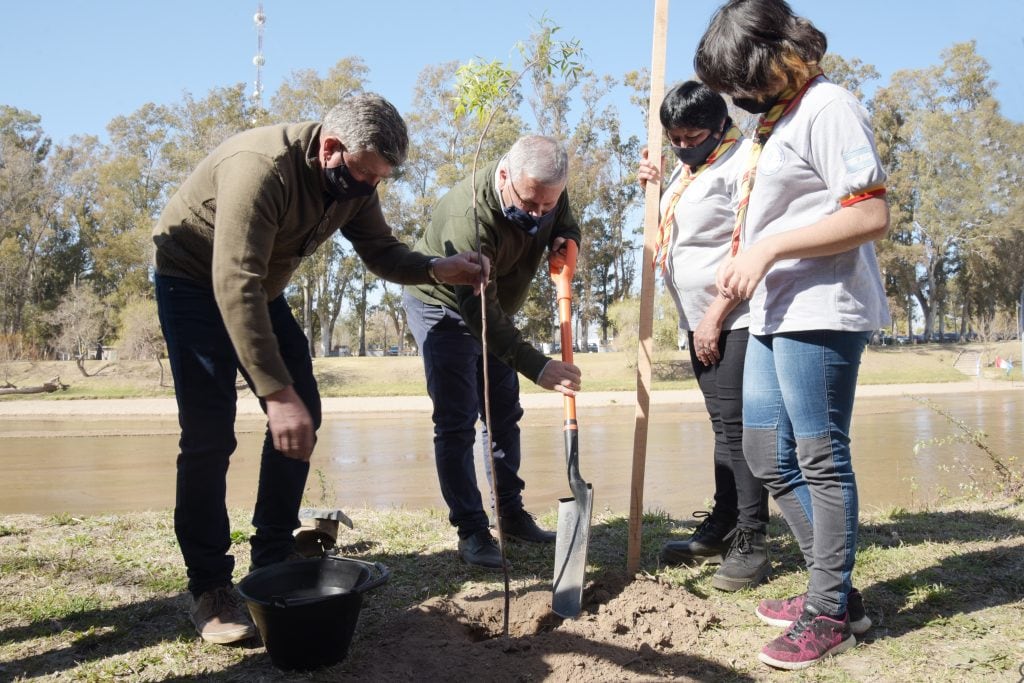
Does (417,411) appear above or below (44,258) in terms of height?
below

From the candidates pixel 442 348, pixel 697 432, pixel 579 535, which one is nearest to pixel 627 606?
pixel 579 535

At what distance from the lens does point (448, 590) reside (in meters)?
3.40

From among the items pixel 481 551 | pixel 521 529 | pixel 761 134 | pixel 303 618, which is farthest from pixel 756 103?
pixel 521 529

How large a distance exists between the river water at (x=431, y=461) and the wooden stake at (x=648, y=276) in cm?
223

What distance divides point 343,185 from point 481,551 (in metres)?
1.90

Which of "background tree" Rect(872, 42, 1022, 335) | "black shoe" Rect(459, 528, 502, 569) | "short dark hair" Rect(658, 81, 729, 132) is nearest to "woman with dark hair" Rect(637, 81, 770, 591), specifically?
"short dark hair" Rect(658, 81, 729, 132)

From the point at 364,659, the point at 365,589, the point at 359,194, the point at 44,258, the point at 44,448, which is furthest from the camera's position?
the point at 44,258

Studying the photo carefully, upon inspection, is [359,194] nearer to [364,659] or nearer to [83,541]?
[364,659]

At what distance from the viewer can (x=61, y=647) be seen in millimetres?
2799

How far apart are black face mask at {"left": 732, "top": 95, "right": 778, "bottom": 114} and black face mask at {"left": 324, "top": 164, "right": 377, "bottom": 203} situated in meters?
1.32

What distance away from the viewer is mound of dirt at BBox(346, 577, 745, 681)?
2.53 meters

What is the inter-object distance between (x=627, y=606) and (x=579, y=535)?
1.03 feet

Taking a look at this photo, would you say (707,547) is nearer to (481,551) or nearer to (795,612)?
(795,612)

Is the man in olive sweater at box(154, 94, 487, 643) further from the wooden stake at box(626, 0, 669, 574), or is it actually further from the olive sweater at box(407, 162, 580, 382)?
the wooden stake at box(626, 0, 669, 574)
